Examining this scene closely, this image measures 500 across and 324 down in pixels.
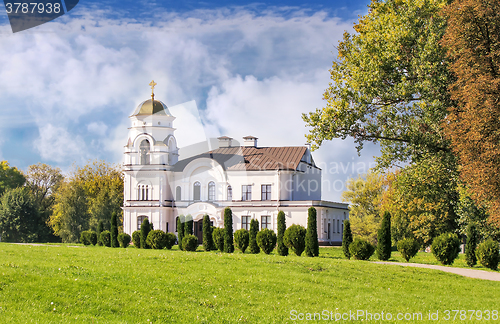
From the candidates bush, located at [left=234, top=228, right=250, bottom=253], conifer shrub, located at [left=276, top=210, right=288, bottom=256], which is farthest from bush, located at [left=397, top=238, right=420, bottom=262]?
bush, located at [left=234, top=228, right=250, bottom=253]

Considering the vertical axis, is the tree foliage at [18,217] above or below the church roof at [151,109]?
below

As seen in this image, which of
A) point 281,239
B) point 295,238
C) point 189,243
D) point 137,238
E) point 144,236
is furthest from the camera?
point 137,238

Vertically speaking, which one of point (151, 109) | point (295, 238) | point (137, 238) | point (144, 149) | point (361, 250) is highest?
point (151, 109)

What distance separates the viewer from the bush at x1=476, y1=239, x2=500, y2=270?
77.3 feet

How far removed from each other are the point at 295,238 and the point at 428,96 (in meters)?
11.2

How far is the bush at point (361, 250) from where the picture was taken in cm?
2533

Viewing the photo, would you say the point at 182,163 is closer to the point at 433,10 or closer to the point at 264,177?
the point at 264,177

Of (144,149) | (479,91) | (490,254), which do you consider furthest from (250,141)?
(479,91)

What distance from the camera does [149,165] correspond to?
48.0 metres

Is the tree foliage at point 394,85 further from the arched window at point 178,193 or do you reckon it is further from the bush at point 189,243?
the arched window at point 178,193

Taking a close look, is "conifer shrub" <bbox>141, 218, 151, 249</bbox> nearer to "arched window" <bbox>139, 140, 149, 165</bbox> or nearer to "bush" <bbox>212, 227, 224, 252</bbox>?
"bush" <bbox>212, 227, 224, 252</bbox>

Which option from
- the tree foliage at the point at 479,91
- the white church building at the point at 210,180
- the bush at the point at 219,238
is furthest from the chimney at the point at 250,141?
the tree foliage at the point at 479,91

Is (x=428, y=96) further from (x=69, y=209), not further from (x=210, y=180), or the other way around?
(x=69, y=209)

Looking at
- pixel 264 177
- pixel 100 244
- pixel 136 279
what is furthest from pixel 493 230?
pixel 100 244
